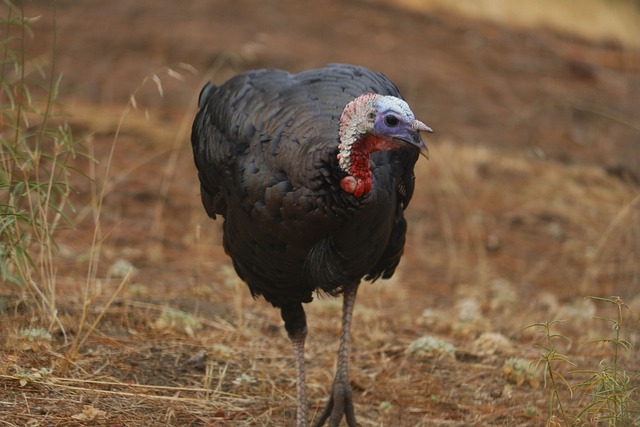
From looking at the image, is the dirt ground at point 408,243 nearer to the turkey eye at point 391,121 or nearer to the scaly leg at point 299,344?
the scaly leg at point 299,344

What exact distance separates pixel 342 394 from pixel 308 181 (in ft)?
4.53

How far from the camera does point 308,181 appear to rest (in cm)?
395

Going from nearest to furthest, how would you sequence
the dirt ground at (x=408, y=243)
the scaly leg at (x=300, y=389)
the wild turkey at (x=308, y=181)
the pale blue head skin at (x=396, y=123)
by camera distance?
1. the pale blue head skin at (x=396, y=123)
2. the wild turkey at (x=308, y=181)
3. the scaly leg at (x=300, y=389)
4. the dirt ground at (x=408, y=243)

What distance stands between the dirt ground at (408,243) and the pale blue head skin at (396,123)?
137cm

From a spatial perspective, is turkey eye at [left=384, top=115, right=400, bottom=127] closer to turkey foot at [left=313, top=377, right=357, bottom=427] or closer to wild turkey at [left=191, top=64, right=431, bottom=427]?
wild turkey at [left=191, top=64, right=431, bottom=427]

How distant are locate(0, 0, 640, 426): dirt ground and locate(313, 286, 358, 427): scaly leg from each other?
19 centimetres

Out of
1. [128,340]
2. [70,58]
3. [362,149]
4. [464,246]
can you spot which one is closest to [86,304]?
[128,340]

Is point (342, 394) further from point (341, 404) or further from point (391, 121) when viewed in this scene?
point (391, 121)

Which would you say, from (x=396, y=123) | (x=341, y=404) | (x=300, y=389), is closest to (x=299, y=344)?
(x=300, y=389)

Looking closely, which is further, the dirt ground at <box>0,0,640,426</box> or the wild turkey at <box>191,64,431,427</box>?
the dirt ground at <box>0,0,640,426</box>

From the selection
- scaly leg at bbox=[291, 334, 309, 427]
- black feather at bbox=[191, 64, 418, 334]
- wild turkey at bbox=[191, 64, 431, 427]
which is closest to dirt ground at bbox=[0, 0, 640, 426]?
scaly leg at bbox=[291, 334, 309, 427]

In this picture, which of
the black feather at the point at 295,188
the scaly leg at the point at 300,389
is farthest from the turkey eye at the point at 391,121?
the scaly leg at the point at 300,389

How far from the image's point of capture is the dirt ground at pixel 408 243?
16.3 ft

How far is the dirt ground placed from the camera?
196 inches
